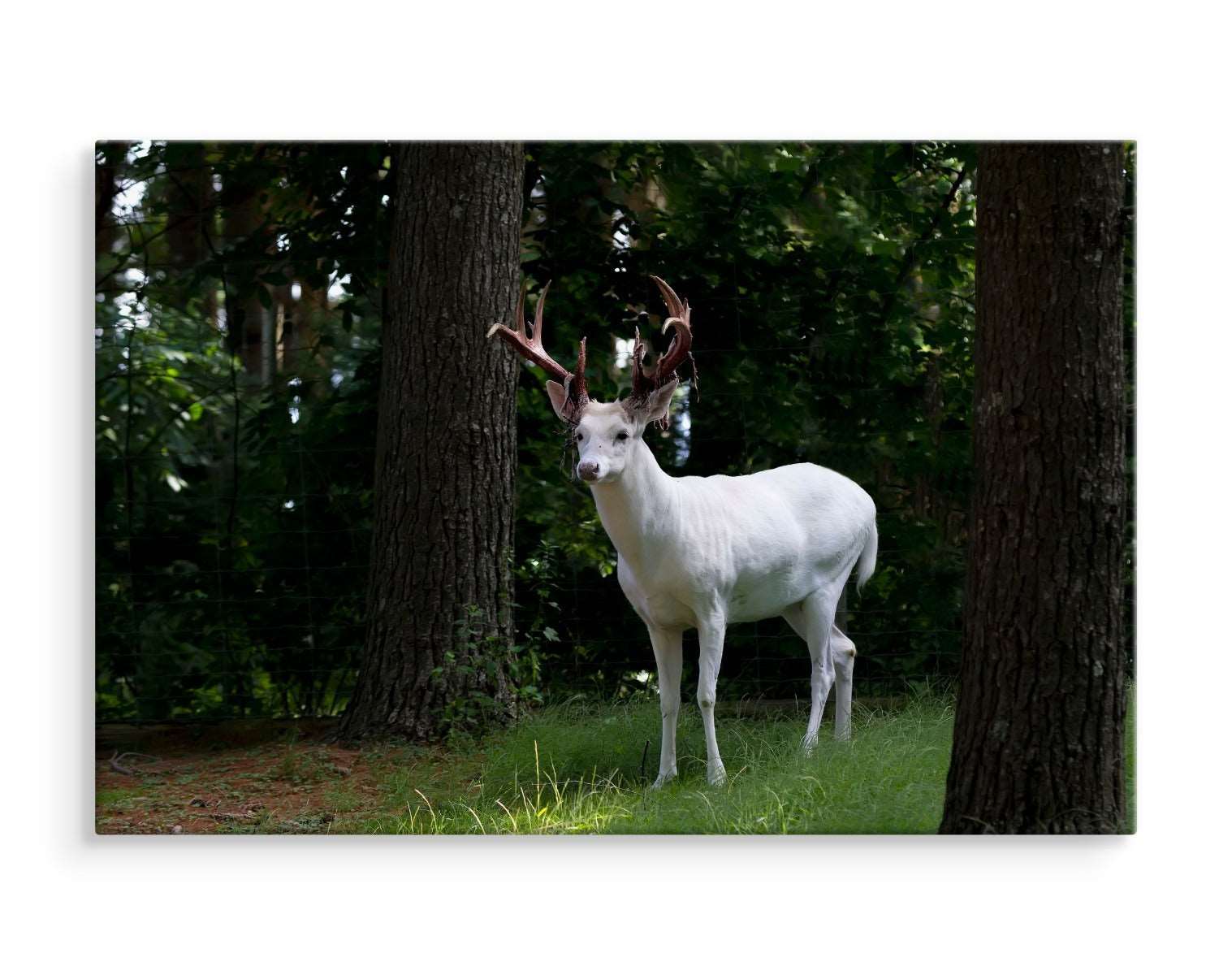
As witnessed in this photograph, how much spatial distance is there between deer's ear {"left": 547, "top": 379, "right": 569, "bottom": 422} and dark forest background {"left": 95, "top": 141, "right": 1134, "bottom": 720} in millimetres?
635

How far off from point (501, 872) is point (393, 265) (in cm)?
197

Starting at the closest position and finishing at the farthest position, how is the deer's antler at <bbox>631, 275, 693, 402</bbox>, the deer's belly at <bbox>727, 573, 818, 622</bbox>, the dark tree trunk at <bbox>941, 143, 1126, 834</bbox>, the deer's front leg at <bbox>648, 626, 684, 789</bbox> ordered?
the dark tree trunk at <bbox>941, 143, 1126, 834</bbox>, the deer's antler at <bbox>631, 275, 693, 402</bbox>, the deer's front leg at <bbox>648, 626, 684, 789</bbox>, the deer's belly at <bbox>727, 573, 818, 622</bbox>

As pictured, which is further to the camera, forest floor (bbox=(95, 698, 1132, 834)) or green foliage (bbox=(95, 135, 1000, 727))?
green foliage (bbox=(95, 135, 1000, 727))

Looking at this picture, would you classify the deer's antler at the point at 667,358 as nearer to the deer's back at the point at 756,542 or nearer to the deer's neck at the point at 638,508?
the deer's neck at the point at 638,508

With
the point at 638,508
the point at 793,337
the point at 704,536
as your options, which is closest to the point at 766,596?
the point at 704,536

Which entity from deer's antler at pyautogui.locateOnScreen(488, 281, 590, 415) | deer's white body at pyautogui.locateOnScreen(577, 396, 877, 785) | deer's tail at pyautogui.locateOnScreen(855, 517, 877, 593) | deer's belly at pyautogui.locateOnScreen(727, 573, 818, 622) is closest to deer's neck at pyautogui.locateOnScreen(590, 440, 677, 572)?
deer's white body at pyautogui.locateOnScreen(577, 396, 877, 785)

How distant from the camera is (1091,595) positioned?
3.32 metres

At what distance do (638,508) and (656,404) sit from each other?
0.30m

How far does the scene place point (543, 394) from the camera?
16.6 ft

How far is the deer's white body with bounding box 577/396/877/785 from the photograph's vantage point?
3.95 metres

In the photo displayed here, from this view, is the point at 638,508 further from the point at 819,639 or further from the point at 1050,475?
the point at 1050,475

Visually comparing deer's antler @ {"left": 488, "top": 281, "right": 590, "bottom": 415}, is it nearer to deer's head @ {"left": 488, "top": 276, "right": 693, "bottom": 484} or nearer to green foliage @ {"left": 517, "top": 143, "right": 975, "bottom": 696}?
deer's head @ {"left": 488, "top": 276, "right": 693, "bottom": 484}

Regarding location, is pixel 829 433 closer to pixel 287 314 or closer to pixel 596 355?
pixel 596 355
